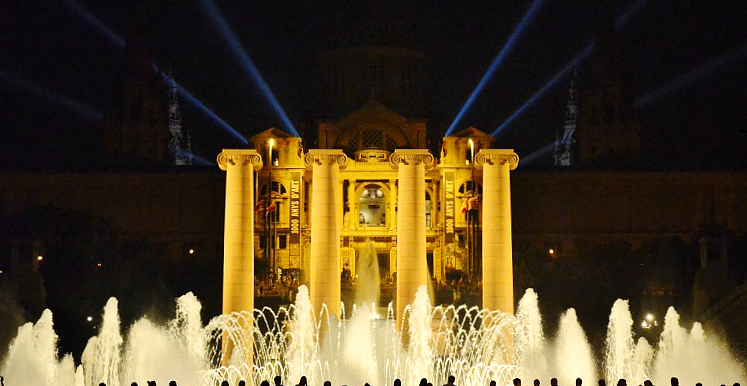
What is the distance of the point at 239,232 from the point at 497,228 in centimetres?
875

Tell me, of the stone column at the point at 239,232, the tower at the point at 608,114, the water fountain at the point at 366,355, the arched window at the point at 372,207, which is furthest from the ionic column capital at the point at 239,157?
the tower at the point at 608,114

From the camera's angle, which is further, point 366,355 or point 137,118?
point 137,118

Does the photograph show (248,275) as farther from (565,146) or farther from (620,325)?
(565,146)

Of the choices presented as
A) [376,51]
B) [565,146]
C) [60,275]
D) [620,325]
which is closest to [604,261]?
[620,325]

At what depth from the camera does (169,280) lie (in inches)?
2387

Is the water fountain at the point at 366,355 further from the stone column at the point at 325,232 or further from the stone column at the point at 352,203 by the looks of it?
the stone column at the point at 352,203

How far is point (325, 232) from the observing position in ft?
141

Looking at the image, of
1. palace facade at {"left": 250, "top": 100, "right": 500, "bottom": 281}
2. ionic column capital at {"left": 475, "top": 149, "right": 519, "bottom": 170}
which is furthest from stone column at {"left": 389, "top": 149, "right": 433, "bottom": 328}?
palace facade at {"left": 250, "top": 100, "right": 500, "bottom": 281}

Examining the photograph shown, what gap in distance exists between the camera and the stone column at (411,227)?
42.8 m

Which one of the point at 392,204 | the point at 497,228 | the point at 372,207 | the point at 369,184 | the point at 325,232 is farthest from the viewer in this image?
the point at 372,207

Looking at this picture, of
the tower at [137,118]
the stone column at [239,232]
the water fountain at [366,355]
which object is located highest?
the tower at [137,118]

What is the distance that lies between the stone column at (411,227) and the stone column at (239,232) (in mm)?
5121

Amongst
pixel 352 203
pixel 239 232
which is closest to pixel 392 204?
pixel 352 203

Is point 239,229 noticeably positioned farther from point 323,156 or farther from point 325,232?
point 323,156
